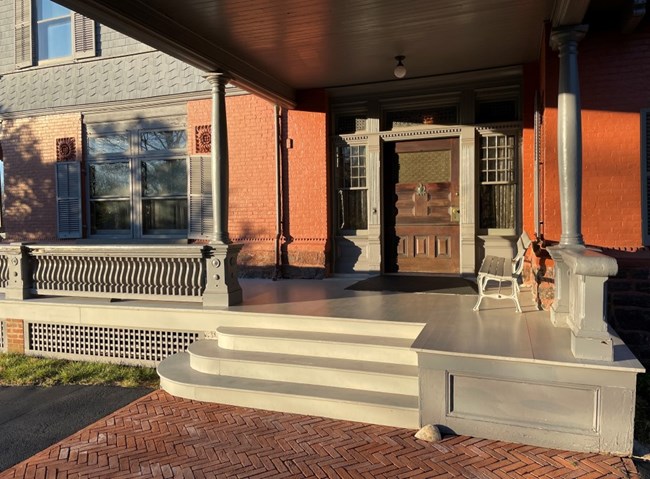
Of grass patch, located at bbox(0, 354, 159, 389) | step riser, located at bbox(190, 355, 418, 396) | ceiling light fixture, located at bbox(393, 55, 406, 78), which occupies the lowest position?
grass patch, located at bbox(0, 354, 159, 389)

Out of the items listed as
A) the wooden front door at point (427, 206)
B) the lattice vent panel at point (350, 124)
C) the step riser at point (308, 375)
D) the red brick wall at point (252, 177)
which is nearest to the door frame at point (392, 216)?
the wooden front door at point (427, 206)

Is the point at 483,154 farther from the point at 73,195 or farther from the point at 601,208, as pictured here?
the point at 73,195

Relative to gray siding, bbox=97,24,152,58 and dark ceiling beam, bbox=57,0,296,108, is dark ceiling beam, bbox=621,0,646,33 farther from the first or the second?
gray siding, bbox=97,24,152,58

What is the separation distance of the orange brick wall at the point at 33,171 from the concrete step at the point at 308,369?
6.52 m

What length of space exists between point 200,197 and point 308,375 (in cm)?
515

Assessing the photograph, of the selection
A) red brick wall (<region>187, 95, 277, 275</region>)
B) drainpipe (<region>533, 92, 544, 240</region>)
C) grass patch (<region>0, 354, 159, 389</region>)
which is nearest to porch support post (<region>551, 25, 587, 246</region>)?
drainpipe (<region>533, 92, 544, 240</region>)

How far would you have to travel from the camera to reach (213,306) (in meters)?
5.34

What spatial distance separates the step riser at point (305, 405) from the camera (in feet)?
12.1

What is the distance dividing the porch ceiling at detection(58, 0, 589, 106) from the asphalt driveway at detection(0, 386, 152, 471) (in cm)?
362

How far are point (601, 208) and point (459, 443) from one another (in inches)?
118

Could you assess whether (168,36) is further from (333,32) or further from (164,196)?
(164,196)

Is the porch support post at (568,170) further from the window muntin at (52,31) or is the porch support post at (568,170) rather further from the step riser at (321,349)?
the window muntin at (52,31)

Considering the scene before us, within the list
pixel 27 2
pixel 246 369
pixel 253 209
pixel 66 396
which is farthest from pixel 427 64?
pixel 27 2

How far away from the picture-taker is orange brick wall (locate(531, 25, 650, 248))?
4.81 m
